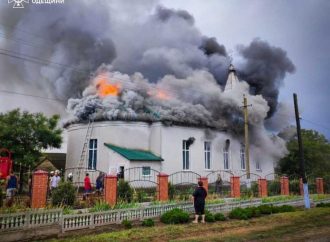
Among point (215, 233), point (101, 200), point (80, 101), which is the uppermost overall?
point (80, 101)

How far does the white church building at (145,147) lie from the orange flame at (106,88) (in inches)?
126

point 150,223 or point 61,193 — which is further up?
point 61,193

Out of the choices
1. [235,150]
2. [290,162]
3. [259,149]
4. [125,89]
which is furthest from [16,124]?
[290,162]

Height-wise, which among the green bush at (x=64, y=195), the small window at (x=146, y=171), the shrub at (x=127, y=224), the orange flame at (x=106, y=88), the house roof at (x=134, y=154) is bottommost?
the shrub at (x=127, y=224)

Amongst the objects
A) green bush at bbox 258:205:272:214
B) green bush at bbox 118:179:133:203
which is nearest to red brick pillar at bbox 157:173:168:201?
green bush at bbox 118:179:133:203

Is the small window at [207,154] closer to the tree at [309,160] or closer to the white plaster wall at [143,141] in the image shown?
the white plaster wall at [143,141]

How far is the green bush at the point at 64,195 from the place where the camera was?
14250mm

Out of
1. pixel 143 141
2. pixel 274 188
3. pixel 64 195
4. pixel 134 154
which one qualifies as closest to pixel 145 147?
pixel 143 141

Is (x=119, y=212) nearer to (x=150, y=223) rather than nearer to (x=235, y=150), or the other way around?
(x=150, y=223)

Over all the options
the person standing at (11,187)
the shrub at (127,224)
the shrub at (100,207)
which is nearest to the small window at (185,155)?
the shrub at (100,207)

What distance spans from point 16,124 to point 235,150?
73.5ft

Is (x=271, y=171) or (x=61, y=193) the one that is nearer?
(x=61, y=193)

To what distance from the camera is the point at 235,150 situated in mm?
34906

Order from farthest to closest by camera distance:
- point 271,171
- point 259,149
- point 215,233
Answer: point 271,171
point 259,149
point 215,233
